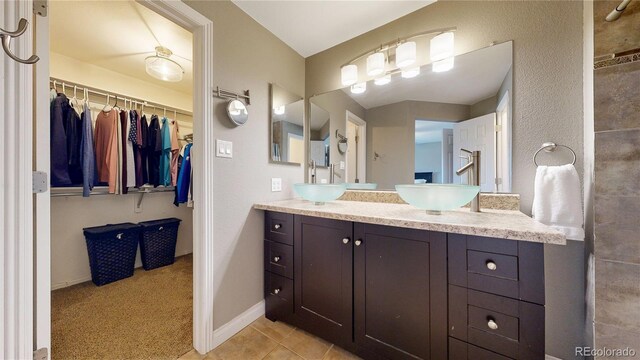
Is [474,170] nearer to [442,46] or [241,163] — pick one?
[442,46]

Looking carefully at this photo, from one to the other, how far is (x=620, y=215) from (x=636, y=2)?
0.84 metres

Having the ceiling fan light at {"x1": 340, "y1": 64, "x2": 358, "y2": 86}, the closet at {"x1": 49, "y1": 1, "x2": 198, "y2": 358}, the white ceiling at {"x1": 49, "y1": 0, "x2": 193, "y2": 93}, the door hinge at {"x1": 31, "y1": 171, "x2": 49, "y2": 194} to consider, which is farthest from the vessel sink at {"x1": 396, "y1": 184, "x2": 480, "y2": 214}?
the white ceiling at {"x1": 49, "y1": 0, "x2": 193, "y2": 93}

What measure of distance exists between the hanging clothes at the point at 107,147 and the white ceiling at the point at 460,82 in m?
2.51

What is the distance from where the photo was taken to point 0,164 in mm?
753

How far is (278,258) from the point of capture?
1552 millimetres

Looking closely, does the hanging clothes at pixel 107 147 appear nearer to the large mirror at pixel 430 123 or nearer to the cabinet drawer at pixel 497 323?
the large mirror at pixel 430 123

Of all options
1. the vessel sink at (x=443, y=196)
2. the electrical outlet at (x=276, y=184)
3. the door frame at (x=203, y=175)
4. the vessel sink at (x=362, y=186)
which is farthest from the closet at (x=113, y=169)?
the vessel sink at (x=443, y=196)

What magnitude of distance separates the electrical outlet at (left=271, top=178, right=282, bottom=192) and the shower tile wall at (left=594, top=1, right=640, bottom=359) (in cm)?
179

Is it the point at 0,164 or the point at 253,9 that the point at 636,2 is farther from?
the point at 0,164

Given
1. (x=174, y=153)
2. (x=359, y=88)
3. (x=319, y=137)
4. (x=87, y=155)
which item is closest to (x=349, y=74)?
(x=359, y=88)

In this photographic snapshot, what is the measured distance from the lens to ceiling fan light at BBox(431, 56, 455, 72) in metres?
1.46

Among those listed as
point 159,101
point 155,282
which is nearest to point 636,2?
point 155,282

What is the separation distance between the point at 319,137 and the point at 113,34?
1974 mm

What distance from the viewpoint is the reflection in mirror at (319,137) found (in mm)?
2029
